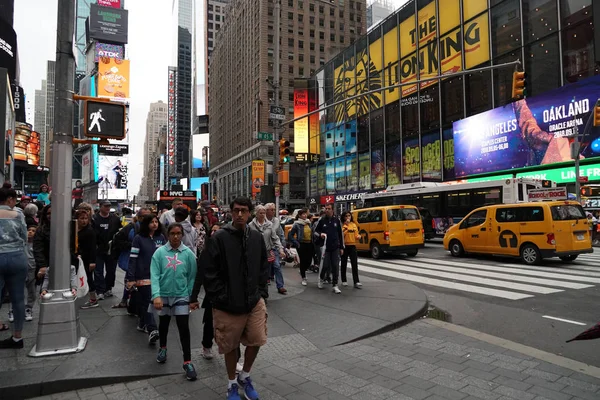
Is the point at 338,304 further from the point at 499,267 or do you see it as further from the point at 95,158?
the point at 95,158

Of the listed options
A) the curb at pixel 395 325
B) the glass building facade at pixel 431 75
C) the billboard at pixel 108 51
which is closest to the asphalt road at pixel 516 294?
the curb at pixel 395 325

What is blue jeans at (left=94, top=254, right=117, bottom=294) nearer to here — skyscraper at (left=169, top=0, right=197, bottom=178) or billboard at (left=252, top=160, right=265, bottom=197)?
billboard at (left=252, top=160, right=265, bottom=197)

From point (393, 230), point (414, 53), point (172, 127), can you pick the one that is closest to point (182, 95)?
point (172, 127)

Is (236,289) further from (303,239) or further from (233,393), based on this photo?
(303,239)

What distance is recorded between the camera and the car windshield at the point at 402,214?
48.1 ft

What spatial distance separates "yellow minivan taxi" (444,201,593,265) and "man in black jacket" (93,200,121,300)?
1136 centimetres

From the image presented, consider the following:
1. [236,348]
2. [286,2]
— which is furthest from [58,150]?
[286,2]

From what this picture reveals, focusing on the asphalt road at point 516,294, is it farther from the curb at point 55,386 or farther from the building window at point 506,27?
the building window at point 506,27

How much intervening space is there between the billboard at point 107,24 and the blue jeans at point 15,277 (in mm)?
108481

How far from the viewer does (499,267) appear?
11.9m

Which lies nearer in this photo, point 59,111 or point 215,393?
point 215,393

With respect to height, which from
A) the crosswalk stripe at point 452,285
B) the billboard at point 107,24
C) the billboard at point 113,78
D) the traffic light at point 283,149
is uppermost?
the billboard at point 107,24

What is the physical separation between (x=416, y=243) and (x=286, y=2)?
81.5 metres

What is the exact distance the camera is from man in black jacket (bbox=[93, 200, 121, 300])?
7.82m
